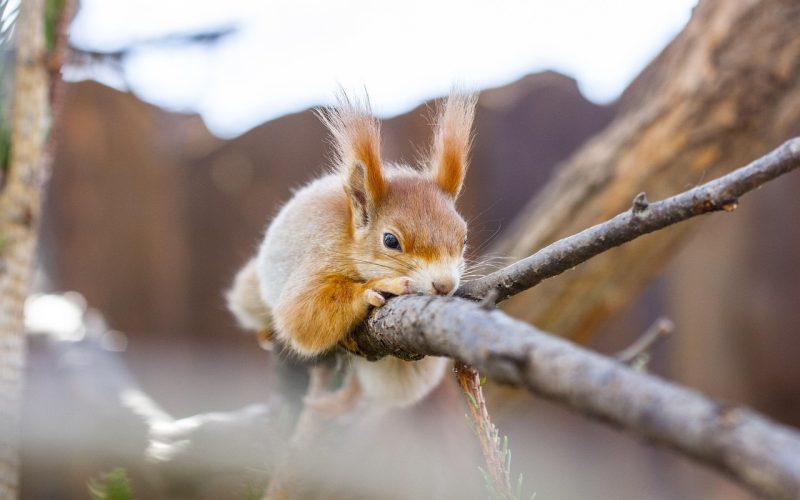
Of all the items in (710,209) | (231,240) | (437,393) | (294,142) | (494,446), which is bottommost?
(494,446)

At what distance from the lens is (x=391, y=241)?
1471 millimetres

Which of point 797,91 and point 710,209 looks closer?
point 710,209

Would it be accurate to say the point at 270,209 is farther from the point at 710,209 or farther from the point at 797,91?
the point at 710,209

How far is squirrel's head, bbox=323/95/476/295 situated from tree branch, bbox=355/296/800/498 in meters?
0.73

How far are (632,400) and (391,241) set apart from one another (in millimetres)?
1034

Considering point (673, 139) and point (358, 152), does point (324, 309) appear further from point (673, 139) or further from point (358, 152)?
point (673, 139)

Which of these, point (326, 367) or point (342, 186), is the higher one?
point (342, 186)

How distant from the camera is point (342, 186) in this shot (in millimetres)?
1640

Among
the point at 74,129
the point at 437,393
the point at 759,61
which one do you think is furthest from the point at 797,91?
the point at 74,129

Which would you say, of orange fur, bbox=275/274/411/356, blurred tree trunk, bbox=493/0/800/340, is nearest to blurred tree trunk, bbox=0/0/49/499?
orange fur, bbox=275/274/411/356

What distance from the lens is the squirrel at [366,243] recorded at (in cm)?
134

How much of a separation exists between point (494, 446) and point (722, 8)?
2.00 m

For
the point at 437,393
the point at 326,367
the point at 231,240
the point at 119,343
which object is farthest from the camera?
the point at 231,240

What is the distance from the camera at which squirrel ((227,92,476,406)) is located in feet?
4.41
